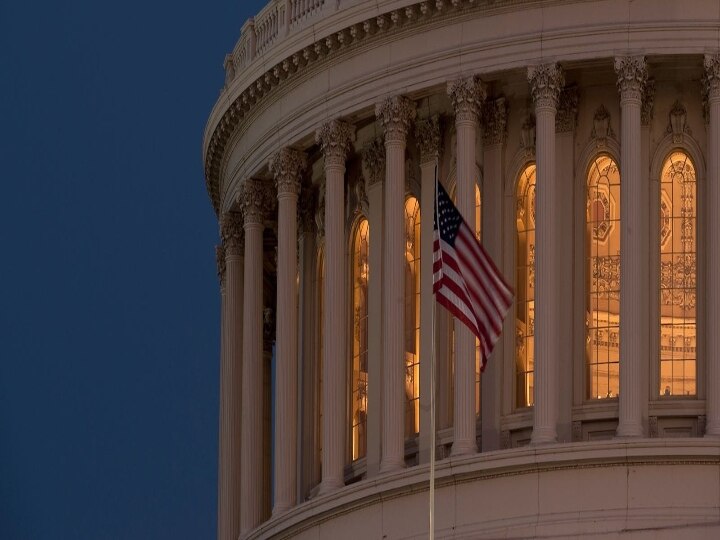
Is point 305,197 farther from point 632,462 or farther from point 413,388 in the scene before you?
point 632,462

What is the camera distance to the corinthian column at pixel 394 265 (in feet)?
264

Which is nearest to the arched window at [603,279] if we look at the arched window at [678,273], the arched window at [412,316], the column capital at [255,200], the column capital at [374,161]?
the arched window at [678,273]

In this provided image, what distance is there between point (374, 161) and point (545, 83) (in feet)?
19.7

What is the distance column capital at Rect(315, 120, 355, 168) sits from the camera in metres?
82.7

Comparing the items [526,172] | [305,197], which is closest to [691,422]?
[526,172]

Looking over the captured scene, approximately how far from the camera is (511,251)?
80688 mm

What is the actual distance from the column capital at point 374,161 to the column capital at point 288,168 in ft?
5.17

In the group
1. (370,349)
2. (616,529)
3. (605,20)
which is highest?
(605,20)

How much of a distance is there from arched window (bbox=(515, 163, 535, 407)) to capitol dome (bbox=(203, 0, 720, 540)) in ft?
0.15

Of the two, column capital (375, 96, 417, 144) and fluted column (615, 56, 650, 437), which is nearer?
fluted column (615, 56, 650, 437)

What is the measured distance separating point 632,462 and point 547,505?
6.32 ft

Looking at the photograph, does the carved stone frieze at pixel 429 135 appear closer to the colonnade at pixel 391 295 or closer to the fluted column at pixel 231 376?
the colonnade at pixel 391 295

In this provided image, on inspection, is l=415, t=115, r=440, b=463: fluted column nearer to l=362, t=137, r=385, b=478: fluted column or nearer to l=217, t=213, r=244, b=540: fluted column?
l=362, t=137, r=385, b=478: fluted column

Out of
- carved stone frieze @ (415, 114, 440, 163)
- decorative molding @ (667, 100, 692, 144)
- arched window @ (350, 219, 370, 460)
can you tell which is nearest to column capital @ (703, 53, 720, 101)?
decorative molding @ (667, 100, 692, 144)
